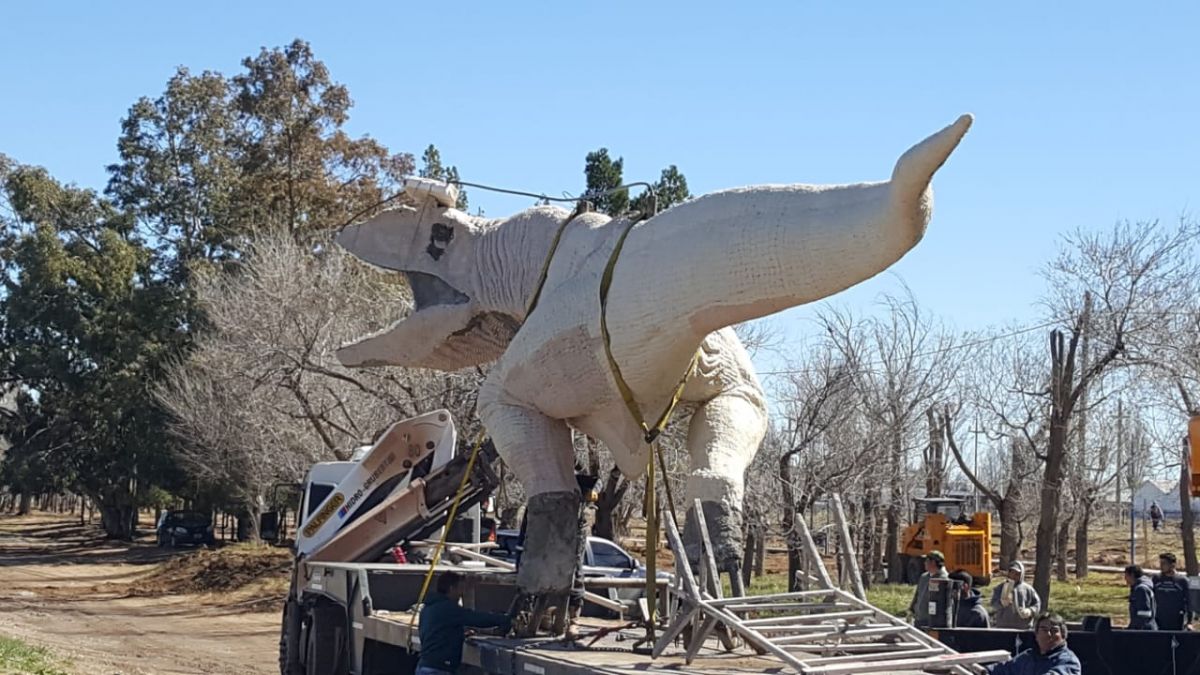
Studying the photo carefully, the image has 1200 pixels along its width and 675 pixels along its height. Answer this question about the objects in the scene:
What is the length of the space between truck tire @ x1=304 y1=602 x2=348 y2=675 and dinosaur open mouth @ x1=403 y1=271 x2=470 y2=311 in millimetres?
2771

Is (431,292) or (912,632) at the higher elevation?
(431,292)

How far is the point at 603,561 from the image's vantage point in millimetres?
17891

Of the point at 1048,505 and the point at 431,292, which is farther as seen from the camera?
the point at 1048,505

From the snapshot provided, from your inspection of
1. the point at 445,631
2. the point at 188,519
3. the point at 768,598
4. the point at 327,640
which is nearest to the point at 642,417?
the point at 768,598

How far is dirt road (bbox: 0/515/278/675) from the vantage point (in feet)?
63.9

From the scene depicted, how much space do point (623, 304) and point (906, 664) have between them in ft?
Result: 7.56

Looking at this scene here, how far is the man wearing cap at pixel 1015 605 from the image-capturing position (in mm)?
14055

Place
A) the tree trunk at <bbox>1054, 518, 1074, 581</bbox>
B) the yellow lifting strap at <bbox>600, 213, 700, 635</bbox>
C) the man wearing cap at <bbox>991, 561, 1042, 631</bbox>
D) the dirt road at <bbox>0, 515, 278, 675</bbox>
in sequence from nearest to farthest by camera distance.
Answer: the yellow lifting strap at <bbox>600, 213, 700, 635</bbox> → the man wearing cap at <bbox>991, 561, 1042, 631</bbox> → the dirt road at <bbox>0, 515, 278, 675</bbox> → the tree trunk at <bbox>1054, 518, 1074, 581</bbox>

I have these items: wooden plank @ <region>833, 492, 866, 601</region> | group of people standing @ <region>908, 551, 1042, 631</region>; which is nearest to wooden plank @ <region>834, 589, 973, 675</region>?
wooden plank @ <region>833, 492, 866, 601</region>

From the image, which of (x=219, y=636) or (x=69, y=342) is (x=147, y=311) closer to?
(x=69, y=342)

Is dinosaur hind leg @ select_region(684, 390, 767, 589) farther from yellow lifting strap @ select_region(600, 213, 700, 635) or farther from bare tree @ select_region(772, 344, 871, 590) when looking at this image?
bare tree @ select_region(772, 344, 871, 590)

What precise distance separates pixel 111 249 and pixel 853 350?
28.0 m

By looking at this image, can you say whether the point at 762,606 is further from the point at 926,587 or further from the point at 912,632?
the point at 926,587

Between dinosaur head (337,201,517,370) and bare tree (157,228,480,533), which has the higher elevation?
bare tree (157,228,480,533)
